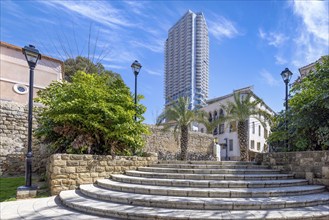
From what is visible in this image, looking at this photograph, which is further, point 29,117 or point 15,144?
point 15,144

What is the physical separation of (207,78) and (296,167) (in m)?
50.6

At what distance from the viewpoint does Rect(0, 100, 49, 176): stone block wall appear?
10.4 meters

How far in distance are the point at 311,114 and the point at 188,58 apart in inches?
1904

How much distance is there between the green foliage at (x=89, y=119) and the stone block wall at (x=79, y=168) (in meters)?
0.55

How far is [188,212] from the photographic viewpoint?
4.31 m

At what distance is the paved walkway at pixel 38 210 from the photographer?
4410mm

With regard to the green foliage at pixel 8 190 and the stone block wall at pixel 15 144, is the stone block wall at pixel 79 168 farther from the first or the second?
the stone block wall at pixel 15 144

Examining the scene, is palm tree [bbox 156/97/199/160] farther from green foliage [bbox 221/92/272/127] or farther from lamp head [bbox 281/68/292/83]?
lamp head [bbox 281/68/292/83]

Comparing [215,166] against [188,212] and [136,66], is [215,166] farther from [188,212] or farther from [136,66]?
[136,66]

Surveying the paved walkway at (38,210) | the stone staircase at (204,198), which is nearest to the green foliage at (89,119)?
the stone staircase at (204,198)

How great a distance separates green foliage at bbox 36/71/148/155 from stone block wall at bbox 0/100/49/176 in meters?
3.55

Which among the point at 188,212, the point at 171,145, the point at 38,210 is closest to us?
the point at 188,212

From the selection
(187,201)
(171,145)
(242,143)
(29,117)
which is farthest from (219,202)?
(171,145)

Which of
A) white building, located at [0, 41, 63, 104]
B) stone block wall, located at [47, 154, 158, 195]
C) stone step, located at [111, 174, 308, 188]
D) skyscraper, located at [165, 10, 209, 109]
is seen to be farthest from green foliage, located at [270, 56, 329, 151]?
skyscraper, located at [165, 10, 209, 109]
